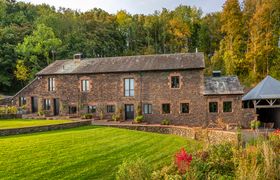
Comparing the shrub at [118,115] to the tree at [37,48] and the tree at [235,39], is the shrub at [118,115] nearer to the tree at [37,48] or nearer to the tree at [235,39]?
the tree at [235,39]

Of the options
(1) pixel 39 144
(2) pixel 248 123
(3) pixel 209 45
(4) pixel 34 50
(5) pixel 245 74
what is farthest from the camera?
(3) pixel 209 45

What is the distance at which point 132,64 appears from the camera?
33.6 metres

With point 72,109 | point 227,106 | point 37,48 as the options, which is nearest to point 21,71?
point 37,48

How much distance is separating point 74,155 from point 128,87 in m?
19.4

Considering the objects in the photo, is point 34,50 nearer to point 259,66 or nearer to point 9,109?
point 9,109

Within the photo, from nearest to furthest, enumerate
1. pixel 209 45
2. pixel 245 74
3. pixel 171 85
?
pixel 171 85
pixel 245 74
pixel 209 45

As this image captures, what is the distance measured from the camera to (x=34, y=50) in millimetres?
51500

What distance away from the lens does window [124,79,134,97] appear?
32.8m

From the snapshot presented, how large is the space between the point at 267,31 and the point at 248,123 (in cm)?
2112

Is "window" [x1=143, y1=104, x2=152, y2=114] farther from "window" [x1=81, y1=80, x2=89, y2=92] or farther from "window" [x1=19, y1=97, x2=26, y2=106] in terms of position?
"window" [x1=19, y1=97, x2=26, y2=106]

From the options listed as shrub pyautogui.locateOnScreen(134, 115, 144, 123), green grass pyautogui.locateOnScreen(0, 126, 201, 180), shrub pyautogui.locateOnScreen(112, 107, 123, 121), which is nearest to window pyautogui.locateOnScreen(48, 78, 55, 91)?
shrub pyautogui.locateOnScreen(112, 107, 123, 121)

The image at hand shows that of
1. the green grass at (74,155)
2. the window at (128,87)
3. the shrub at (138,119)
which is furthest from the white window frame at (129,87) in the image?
the green grass at (74,155)

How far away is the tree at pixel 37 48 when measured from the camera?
5122 centimetres

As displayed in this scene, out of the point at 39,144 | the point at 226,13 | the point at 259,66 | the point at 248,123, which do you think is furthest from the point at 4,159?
the point at 226,13
